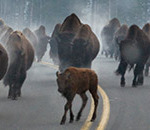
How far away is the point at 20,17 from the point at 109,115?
338 ft

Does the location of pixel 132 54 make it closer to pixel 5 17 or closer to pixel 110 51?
pixel 110 51

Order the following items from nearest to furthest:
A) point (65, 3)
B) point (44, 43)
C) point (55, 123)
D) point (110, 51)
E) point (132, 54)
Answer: point (55, 123)
point (132, 54)
point (44, 43)
point (110, 51)
point (65, 3)

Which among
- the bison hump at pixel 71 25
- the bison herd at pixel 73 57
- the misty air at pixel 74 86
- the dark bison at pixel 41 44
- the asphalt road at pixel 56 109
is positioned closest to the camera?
the asphalt road at pixel 56 109

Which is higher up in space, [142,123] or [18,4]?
[18,4]

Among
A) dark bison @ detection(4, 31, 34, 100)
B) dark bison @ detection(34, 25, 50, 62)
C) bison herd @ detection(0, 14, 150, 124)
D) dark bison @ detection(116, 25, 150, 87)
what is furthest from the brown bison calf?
Result: dark bison @ detection(34, 25, 50, 62)

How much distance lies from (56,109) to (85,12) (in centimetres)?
A: 8708

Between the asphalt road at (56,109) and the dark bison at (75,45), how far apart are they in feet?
3.43

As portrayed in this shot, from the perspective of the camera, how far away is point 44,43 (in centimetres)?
3228

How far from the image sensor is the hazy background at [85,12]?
3068 inches

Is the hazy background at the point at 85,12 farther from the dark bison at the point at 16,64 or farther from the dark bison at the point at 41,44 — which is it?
the dark bison at the point at 16,64

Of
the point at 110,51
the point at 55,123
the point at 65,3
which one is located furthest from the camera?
the point at 65,3

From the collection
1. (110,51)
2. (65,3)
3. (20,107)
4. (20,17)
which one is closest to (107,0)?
(65,3)

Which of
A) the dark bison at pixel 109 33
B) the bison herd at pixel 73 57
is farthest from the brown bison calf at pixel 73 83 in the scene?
the dark bison at pixel 109 33

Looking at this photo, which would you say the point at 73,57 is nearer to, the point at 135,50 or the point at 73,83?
the point at 135,50
